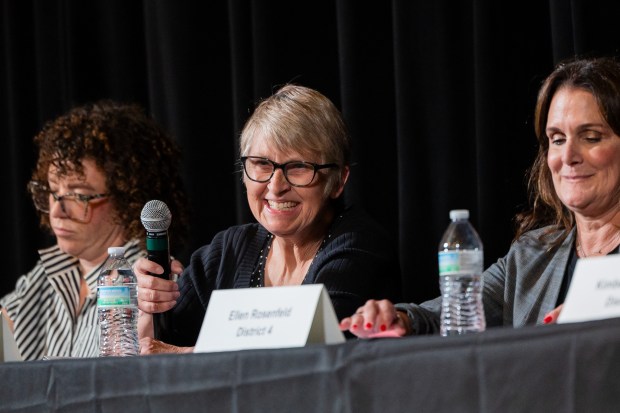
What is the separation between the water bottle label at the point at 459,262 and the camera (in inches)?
62.4

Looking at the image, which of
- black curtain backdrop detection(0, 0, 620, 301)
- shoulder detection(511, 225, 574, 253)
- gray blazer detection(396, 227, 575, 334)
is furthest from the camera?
black curtain backdrop detection(0, 0, 620, 301)

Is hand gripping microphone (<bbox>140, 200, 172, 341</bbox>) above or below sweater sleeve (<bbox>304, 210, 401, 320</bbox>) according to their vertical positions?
above

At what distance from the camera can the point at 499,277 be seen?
216 centimetres

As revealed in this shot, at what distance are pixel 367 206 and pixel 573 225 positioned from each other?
87 centimetres

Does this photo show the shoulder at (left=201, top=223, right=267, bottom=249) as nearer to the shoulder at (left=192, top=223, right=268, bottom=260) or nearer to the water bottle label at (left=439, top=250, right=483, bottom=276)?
the shoulder at (left=192, top=223, right=268, bottom=260)

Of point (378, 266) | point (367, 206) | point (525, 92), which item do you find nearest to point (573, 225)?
point (378, 266)

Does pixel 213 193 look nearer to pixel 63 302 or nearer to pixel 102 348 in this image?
pixel 63 302

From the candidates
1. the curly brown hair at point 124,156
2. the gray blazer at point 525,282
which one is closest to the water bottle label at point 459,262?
the gray blazer at point 525,282

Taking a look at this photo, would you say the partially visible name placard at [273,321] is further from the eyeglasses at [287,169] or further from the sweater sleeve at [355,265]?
the eyeglasses at [287,169]

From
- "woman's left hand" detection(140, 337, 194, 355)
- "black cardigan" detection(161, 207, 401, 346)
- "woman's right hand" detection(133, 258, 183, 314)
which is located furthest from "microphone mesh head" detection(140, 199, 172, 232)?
"black cardigan" detection(161, 207, 401, 346)

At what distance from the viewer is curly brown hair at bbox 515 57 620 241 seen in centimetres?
205

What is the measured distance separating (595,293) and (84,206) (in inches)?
77.2

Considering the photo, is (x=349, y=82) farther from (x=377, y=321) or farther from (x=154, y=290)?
(x=377, y=321)

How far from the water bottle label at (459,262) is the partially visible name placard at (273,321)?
0.21m
